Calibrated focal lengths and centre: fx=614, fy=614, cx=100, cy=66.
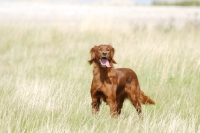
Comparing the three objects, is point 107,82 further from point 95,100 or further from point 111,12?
point 111,12

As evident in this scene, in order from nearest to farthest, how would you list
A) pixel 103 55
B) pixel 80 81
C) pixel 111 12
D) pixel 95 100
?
1. pixel 103 55
2. pixel 95 100
3. pixel 80 81
4. pixel 111 12

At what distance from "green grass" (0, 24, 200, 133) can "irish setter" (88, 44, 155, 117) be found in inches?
7.0

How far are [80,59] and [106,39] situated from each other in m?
3.34

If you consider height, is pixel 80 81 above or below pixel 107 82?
below

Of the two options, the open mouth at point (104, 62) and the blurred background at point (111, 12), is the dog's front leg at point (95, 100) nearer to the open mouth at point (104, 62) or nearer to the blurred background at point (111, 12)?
the open mouth at point (104, 62)

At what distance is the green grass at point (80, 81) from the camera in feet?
20.7

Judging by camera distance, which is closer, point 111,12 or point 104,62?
point 104,62

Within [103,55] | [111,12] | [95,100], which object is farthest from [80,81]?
[111,12]

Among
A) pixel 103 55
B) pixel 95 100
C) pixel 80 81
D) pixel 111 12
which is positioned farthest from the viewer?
pixel 111 12

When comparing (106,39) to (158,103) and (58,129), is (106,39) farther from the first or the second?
(58,129)

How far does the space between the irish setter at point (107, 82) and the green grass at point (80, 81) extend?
179 millimetres

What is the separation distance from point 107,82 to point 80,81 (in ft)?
9.17

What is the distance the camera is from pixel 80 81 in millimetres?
9375

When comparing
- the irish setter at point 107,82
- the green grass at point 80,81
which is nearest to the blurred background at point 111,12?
the green grass at point 80,81
